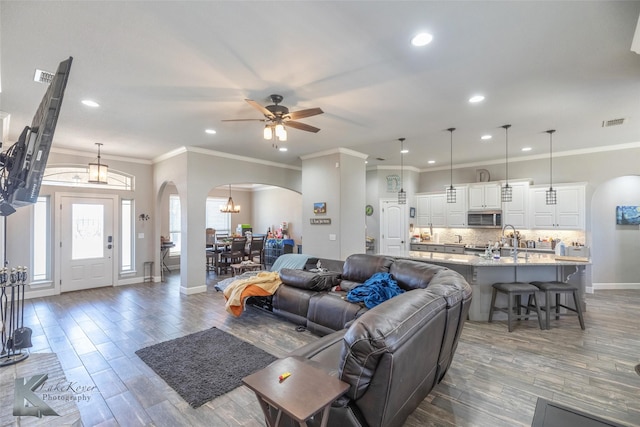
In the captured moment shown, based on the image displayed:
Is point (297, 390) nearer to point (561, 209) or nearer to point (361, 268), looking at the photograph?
point (361, 268)

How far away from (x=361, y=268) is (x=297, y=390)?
291cm

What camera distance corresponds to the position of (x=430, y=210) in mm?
8133

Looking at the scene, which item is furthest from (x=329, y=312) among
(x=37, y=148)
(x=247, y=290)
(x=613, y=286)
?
(x=613, y=286)

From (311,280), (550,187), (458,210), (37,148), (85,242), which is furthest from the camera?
(458,210)

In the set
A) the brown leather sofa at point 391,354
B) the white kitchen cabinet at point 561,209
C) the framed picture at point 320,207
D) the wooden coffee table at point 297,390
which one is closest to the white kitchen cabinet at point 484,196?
the white kitchen cabinet at point 561,209

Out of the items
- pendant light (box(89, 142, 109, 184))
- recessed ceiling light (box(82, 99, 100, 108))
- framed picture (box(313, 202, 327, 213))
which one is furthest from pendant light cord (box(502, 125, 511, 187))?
pendant light (box(89, 142, 109, 184))

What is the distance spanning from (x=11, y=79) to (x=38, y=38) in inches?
44.8

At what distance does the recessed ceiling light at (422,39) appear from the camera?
7.82 feet

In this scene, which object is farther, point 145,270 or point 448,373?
point 145,270

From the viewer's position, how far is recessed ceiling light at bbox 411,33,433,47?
7.82 feet

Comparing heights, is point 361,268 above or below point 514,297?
above

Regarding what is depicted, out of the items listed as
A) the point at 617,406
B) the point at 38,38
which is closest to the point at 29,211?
the point at 38,38

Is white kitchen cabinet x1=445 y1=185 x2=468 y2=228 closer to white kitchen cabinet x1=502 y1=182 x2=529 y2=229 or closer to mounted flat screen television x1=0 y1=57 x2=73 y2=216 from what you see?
white kitchen cabinet x1=502 y1=182 x2=529 y2=229

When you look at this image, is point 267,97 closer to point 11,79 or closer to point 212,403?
point 11,79
